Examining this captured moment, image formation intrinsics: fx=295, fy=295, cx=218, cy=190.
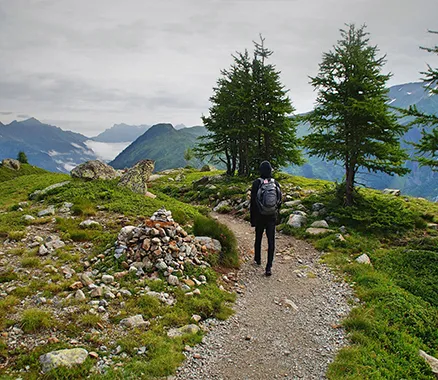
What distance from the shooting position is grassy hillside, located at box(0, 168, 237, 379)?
5.40m

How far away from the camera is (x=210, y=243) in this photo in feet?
35.4

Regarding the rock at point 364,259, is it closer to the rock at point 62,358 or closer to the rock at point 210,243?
the rock at point 210,243

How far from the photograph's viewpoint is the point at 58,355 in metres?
5.27

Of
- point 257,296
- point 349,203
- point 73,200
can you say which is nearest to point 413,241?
point 349,203

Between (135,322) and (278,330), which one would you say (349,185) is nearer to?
(278,330)

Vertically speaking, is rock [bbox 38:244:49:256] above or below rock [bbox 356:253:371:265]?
above

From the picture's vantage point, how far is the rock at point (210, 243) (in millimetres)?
10620

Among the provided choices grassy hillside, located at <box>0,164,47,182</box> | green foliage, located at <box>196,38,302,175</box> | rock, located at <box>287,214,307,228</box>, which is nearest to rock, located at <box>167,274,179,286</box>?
rock, located at <box>287,214,307,228</box>

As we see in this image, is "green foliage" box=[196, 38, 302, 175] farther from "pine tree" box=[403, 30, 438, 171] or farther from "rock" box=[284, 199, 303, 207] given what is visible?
"pine tree" box=[403, 30, 438, 171]

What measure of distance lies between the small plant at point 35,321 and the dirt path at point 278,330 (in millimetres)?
2996

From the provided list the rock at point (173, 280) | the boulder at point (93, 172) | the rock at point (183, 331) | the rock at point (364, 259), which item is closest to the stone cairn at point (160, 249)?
the rock at point (173, 280)

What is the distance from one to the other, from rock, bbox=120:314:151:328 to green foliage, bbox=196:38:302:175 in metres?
21.2

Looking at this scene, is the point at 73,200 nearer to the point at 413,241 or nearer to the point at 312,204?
the point at 312,204

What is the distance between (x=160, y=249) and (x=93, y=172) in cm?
1432
